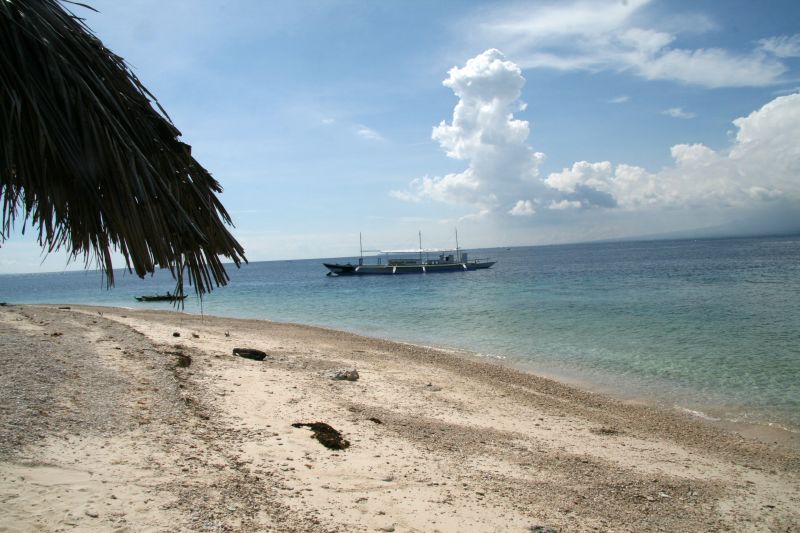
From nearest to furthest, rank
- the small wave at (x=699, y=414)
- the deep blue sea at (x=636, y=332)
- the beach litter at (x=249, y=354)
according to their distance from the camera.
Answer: the small wave at (x=699, y=414) < the deep blue sea at (x=636, y=332) < the beach litter at (x=249, y=354)

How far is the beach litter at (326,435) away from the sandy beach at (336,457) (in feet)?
0.29

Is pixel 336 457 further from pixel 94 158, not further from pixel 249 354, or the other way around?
pixel 249 354

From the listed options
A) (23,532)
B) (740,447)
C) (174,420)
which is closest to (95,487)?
(23,532)

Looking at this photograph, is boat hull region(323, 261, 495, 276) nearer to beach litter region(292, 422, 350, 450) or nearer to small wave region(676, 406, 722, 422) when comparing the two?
small wave region(676, 406, 722, 422)

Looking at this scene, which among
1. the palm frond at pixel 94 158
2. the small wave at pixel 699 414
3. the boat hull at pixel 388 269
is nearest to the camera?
the palm frond at pixel 94 158

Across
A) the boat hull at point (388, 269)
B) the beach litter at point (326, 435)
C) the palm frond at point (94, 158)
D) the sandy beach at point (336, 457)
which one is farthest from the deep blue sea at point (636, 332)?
the boat hull at point (388, 269)

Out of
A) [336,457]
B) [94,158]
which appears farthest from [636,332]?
[94,158]

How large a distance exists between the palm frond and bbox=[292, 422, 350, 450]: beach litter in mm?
3297

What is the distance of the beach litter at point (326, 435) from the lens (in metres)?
6.00

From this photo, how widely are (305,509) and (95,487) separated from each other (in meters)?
1.69

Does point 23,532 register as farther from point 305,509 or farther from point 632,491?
point 632,491

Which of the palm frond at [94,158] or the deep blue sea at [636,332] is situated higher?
the palm frond at [94,158]

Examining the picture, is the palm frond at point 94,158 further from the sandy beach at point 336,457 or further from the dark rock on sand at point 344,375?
the dark rock on sand at point 344,375

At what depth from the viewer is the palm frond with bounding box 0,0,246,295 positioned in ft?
8.19
